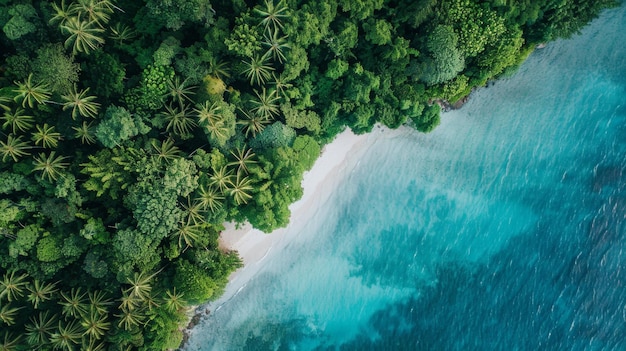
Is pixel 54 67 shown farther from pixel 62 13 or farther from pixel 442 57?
pixel 442 57

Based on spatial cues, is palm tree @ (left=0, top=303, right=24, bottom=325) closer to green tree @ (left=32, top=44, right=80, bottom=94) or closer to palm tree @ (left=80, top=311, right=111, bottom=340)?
palm tree @ (left=80, top=311, right=111, bottom=340)

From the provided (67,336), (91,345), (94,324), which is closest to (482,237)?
(94,324)

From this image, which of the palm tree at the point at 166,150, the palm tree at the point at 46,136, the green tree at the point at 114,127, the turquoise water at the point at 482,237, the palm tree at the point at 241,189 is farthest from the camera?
the turquoise water at the point at 482,237

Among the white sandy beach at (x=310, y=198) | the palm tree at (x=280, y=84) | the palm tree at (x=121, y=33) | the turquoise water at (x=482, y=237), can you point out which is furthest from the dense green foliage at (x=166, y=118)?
the turquoise water at (x=482, y=237)

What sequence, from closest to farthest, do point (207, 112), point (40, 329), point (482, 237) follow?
point (207, 112) < point (40, 329) < point (482, 237)

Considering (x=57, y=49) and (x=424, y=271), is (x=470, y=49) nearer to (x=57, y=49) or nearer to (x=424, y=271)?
(x=424, y=271)

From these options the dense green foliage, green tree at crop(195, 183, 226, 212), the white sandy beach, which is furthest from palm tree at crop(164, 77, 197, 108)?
the white sandy beach

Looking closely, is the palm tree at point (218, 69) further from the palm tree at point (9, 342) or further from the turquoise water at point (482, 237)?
the palm tree at point (9, 342)
